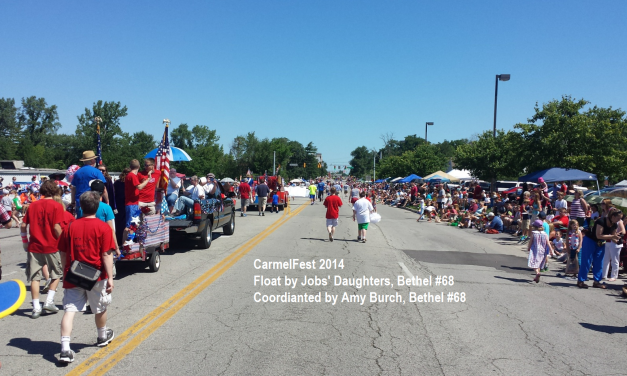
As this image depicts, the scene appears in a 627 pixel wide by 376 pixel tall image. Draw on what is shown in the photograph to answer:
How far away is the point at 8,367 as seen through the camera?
4422 mm

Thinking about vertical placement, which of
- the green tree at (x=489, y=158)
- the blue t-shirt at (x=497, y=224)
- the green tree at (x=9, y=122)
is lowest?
the blue t-shirt at (x=497, y=224)

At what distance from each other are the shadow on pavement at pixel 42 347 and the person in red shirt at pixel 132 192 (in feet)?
11.4

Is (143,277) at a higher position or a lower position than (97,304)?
lower

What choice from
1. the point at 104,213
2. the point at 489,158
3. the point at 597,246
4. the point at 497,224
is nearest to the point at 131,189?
the point at 104,213

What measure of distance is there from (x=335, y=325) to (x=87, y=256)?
3104 mm

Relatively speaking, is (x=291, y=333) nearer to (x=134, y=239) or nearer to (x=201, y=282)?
(x=201, y=282)

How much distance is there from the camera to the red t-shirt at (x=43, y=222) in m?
6.24

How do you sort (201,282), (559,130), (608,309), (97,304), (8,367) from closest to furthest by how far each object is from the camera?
(8,367), (97,304), (608,309), (201,282), (559,130)

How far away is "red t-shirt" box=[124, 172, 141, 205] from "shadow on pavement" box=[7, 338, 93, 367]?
12.0 feet

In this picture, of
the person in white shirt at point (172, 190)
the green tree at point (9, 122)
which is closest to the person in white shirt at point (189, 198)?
the person in white shirt at point (172, 190)

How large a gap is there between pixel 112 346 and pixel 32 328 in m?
1.48

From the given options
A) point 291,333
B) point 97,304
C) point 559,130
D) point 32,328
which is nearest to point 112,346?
point 97,304

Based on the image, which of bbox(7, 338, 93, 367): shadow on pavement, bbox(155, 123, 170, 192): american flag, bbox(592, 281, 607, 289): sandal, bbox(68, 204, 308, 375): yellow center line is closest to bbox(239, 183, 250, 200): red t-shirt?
bbox(155, 123, 170, 192): american flag

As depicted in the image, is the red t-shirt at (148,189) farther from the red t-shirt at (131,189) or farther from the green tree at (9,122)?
the green tree at (9,122)
